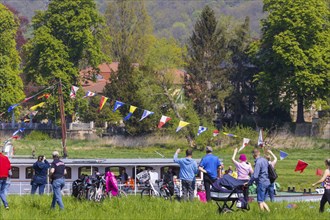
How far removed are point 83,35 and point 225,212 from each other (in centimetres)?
6260

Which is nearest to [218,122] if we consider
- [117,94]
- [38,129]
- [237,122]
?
[237,122]

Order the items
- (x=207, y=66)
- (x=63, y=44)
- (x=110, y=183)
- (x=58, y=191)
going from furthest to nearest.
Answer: (x=63, y=44)
(x=207, y=66)
(x=110, y=183)
(x=58, y=191)

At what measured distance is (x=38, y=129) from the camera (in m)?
86.4

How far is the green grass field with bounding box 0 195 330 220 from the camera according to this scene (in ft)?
80.9

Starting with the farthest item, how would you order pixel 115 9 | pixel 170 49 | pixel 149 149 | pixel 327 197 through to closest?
pixel 115 9
pixel 170 49
pixel 149 149
pixel 327 197

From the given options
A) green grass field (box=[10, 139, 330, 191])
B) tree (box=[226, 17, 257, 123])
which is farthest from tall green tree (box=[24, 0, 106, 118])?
tree (box=[226, 17, 257, 123])

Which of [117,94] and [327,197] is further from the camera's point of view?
[117,94]

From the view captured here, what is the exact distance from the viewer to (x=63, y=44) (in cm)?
8625

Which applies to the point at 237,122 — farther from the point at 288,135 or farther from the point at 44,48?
the point at 44,48

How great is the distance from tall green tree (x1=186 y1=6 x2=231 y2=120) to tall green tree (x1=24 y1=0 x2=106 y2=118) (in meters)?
9.19

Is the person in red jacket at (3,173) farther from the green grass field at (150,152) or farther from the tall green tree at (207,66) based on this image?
the tall green tree at (207,66)

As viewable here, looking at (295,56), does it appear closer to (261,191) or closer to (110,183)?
(110,183)

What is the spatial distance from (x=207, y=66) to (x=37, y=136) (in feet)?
52.6

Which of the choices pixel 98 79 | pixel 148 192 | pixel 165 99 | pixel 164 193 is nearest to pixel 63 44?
pixel 165 99
